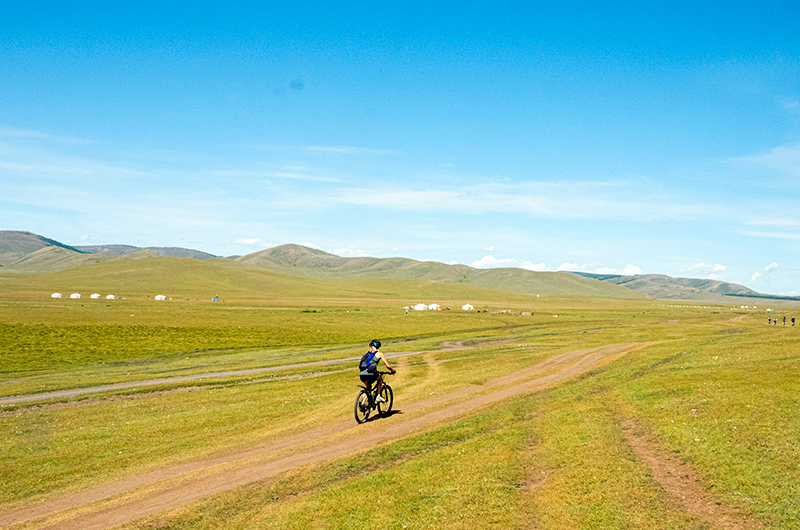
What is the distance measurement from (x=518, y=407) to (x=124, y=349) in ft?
194

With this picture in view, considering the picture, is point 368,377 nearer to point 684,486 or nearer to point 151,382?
point 684,486

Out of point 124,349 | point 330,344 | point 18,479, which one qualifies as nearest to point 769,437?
point 18,479

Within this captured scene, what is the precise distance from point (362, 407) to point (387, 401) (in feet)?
6.72

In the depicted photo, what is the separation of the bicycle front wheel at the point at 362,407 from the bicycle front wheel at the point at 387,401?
84 cm

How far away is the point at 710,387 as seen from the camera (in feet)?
76.5

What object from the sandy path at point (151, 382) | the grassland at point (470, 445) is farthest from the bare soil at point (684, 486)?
the sandy path at point (151, 382)

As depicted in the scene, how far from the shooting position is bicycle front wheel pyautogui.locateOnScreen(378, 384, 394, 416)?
2377 cm

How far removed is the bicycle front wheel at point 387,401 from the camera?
78.0 ft

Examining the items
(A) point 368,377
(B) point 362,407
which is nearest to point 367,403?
(B) point 362,407

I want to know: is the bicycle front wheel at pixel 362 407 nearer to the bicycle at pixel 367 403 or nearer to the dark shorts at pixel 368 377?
the bicycle at pixel 367 403

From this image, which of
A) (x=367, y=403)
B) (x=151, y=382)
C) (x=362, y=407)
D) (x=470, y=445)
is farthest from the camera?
(x=151, y=382)

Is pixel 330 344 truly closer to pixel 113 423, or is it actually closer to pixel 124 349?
pixel 124 349

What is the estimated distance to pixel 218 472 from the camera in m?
16.7

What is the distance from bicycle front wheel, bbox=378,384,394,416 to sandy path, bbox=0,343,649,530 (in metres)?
0.66
